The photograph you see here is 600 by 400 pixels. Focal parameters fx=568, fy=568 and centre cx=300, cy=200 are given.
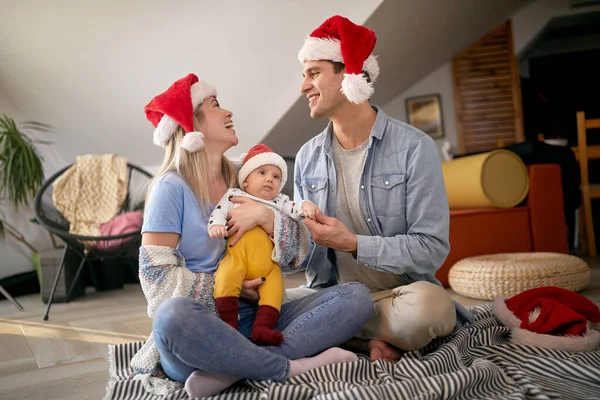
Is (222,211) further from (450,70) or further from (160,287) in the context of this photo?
(450,70)

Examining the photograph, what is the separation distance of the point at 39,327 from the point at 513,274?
7.80ft

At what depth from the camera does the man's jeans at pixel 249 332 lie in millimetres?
1368

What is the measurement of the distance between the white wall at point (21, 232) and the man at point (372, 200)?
314 centimetres

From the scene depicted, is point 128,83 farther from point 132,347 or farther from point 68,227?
point 132,347

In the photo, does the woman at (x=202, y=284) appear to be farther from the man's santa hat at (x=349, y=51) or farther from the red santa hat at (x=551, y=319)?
the red santa hat at (x=551, y=319)

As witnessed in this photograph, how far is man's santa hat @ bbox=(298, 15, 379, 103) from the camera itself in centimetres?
183

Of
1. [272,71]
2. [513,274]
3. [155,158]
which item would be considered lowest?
[513,274]

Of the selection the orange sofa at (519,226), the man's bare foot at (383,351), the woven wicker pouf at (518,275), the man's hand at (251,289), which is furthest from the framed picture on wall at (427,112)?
the man's hand at (251,289)

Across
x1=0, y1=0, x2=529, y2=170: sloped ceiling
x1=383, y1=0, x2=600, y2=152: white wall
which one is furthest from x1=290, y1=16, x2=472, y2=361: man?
x1=383, y1=0, x2=600, y2=152: white wall

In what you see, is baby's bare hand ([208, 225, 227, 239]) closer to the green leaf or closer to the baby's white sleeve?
the baby's white sleeve

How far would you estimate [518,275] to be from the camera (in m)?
2.65

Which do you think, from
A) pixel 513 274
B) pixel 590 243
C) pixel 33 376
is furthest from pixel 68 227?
pixel 590 243

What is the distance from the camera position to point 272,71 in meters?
4.12

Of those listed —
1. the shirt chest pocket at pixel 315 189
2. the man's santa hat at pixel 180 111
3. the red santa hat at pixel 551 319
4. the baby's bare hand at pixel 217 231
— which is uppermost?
the man's santa hat at pixel 180 111
